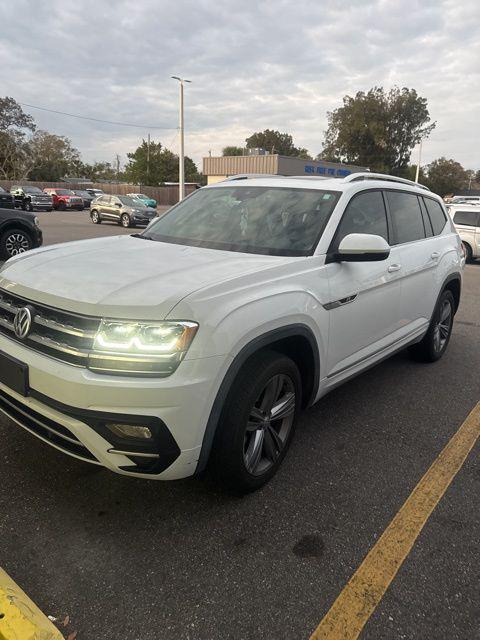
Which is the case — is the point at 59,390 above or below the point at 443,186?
below

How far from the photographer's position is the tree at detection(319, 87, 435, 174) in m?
56.5

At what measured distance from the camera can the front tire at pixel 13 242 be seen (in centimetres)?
1045

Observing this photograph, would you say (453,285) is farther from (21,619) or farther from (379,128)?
(379,128)

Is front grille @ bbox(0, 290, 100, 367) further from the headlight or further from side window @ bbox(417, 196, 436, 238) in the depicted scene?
side window @ bbox(417, 196, 436, 238)

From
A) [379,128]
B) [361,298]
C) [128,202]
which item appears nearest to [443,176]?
[379,128]

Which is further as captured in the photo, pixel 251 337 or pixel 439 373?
pixel 439 373

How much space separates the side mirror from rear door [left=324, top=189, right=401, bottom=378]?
0.39ft

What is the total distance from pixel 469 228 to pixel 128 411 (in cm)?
1480

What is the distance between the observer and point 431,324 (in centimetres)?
475

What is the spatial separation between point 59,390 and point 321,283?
1.58 m

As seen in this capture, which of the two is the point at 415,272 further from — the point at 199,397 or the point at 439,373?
the point at 199,397

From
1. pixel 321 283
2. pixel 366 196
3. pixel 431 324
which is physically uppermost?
pixel 366 196

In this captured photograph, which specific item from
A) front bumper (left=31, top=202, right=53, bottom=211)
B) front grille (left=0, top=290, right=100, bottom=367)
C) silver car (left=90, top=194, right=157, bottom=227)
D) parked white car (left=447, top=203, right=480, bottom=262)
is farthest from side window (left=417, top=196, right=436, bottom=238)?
front bumper (left=31, top=202, right=53, bottom=211)

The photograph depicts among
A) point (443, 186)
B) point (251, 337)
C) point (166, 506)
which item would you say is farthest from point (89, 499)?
point (443, 186)
